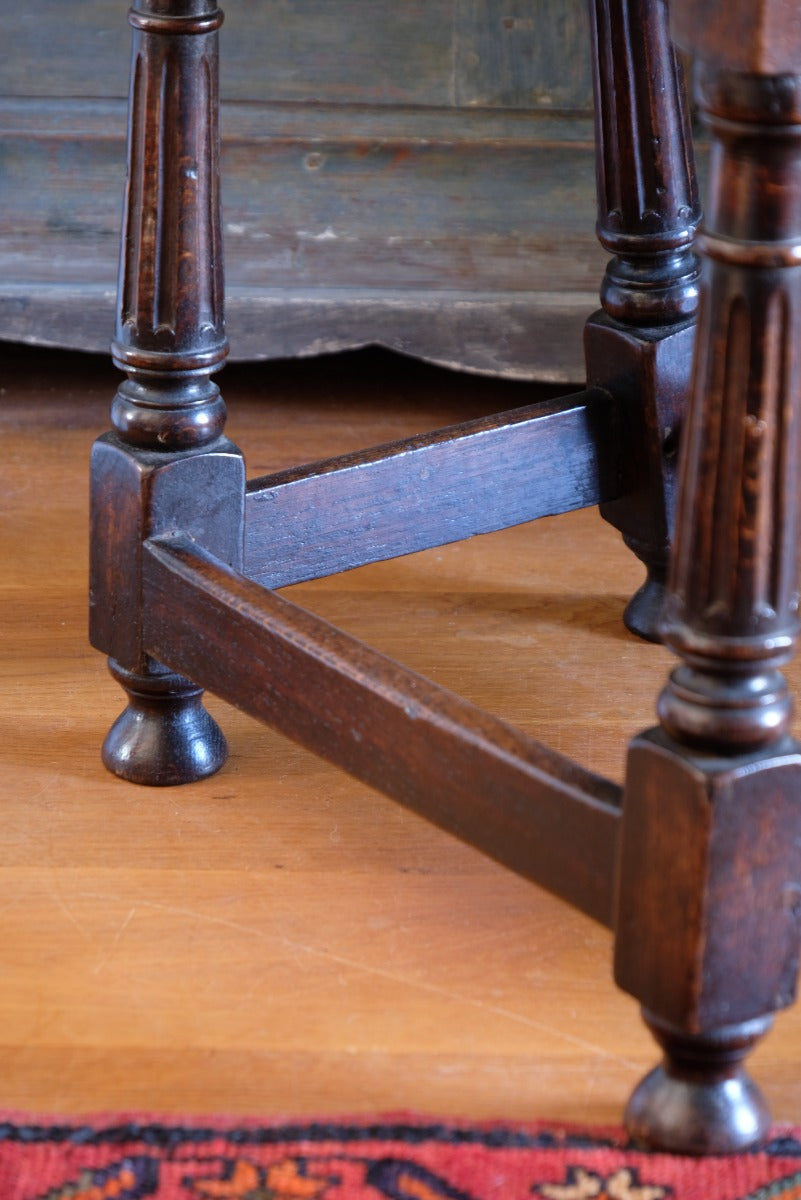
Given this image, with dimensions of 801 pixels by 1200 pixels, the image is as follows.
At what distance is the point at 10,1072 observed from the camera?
0.73m

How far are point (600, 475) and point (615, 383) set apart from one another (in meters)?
0.06

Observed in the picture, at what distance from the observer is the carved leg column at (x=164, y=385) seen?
0.88 meters

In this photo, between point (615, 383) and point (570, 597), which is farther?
point (570, 597)

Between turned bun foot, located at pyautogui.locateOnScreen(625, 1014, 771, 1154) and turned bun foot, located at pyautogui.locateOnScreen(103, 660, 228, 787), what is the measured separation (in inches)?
14.5

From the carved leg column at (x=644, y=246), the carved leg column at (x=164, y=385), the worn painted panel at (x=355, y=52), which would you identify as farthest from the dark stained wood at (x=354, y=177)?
the carved leg column at (x=164, y=385)

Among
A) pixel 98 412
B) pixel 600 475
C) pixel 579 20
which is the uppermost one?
pixel 579 20

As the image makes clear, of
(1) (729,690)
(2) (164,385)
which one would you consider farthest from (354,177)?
(1) (729,690)

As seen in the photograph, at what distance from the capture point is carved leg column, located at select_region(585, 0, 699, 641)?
1025 millimetres

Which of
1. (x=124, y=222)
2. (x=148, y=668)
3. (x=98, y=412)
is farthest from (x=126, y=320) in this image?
(x=98, y=412)

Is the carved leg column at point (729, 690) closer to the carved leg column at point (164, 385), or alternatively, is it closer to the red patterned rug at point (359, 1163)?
the red patterned rug at point (359, 1163)

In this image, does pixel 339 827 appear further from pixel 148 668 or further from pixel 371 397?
pixel 371 397

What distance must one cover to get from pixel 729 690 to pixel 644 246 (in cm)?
49

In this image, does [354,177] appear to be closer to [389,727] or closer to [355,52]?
[355,52]

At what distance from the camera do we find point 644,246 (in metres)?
1.06
